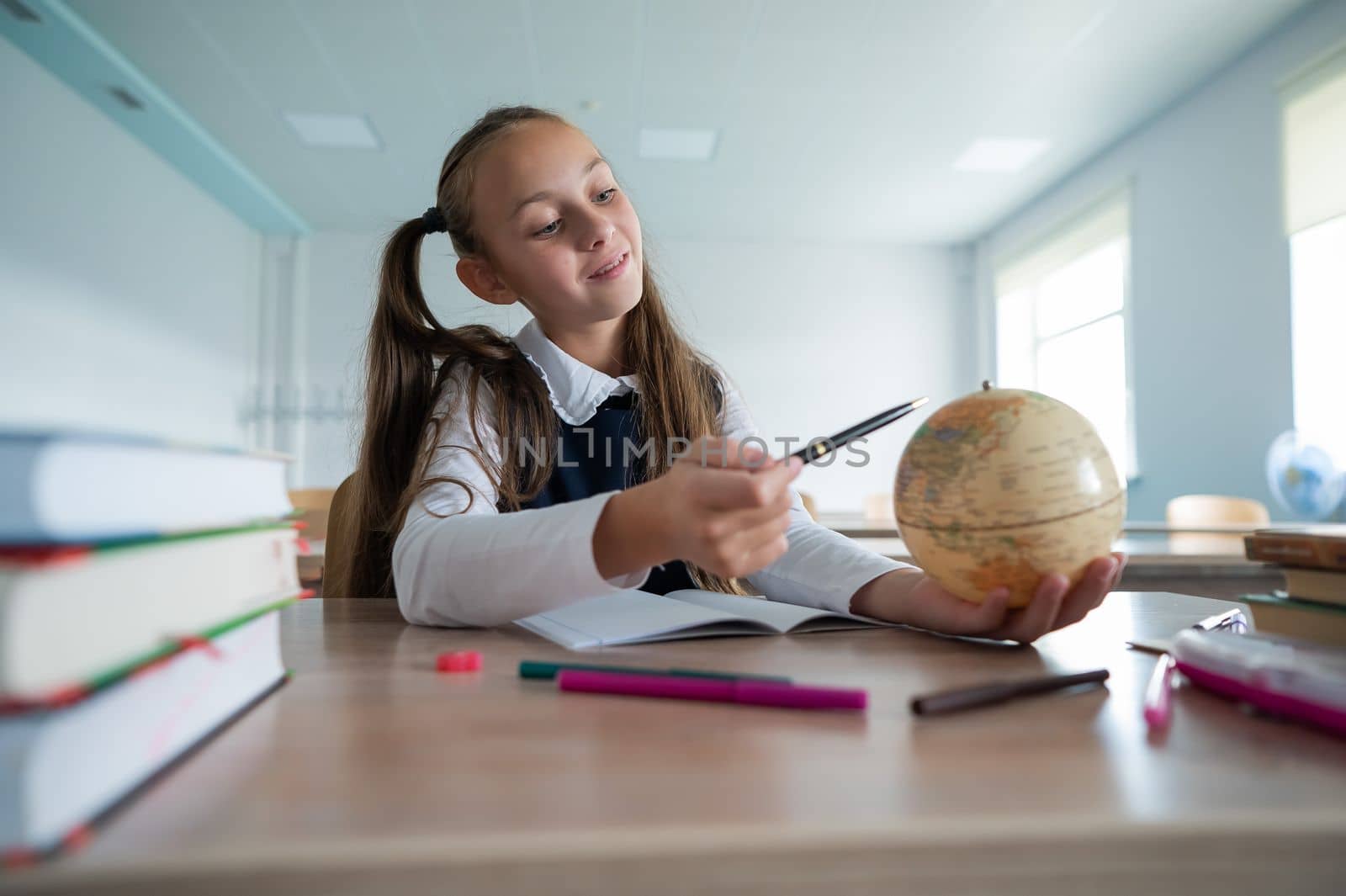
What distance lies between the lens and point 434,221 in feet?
4.37

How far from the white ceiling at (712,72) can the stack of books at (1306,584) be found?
366 cm

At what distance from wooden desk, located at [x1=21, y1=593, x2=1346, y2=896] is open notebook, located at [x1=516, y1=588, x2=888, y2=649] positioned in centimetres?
19

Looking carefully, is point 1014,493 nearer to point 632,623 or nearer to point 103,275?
point 632,623

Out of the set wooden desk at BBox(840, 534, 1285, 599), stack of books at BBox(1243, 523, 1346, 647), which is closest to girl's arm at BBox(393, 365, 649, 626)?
stack of books at BBox(1243, 523, 1346, 647)

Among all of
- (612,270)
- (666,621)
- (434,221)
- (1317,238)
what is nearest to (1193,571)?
(612,270)

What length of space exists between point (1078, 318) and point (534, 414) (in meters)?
5.76

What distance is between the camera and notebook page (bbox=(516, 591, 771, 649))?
26.0 inches

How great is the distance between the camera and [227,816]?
290 millimetres

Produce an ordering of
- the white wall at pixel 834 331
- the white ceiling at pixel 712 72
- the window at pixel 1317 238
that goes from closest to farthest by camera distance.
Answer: the window at pixel 1317 238 → the white ceiling at pixel 712 72 → the white wall at pixel 834 331

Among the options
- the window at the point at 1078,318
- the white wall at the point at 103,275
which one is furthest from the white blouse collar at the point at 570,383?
the window at the point at 1078,318

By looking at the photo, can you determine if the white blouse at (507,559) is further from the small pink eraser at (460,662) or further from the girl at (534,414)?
the small pink eraser at (460,662)

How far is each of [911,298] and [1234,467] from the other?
3.49 meters

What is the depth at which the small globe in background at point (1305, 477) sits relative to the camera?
342cm

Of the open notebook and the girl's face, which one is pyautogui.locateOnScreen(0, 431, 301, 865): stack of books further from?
the girl's face
